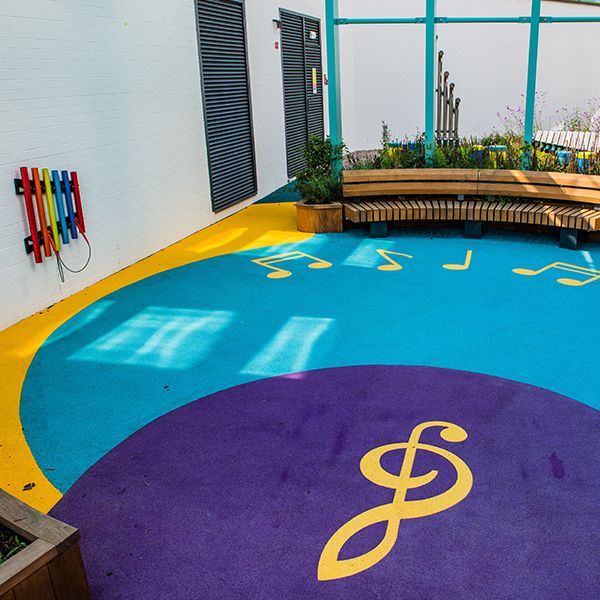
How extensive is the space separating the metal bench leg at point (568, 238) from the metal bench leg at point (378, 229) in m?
2.14

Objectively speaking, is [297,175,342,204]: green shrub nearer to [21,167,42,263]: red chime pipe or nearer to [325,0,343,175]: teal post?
[325,0,343,175]: teal post

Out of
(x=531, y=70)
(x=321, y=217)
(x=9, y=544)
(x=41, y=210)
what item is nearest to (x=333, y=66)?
(x=321, y=217)

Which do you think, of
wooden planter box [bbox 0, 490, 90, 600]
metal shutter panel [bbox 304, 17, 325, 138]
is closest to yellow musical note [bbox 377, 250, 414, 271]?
wooden planter box [bbox 0, 490, 90, 600]

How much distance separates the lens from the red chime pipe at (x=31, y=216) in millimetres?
5746

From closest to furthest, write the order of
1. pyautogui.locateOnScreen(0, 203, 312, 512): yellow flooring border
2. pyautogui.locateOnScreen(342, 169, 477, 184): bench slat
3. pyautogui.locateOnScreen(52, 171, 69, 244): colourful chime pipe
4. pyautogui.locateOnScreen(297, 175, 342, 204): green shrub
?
pyautogui.locateOnScreen(0, 203, 312, 512): yellow flooring border
pyautogui.locateOnScreen(52, 171, 69, 244): colourful chime pipe
pyautogui.locateOnScreen(342, 169, 477, 184): bench slat
pyautogui.locateOnScreen(297, 175, 342, 204): green shrub

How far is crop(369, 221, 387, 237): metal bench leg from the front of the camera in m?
8.32

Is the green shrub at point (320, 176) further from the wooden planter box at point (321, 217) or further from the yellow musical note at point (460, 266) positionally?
the yellow musical note at point (460, 266)

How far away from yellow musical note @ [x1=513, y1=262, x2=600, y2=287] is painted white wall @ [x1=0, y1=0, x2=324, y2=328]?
14.6ft

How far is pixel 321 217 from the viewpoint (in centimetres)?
855

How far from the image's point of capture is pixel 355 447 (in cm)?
366

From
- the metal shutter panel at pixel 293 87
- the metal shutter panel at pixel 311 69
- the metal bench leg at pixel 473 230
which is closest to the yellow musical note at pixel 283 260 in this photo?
the metal bench leg at pixel 473 230

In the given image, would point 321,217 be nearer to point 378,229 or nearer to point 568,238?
point 378,229

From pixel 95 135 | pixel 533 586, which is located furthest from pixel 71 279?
pixel 533 586

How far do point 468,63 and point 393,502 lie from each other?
15336 millimetres
